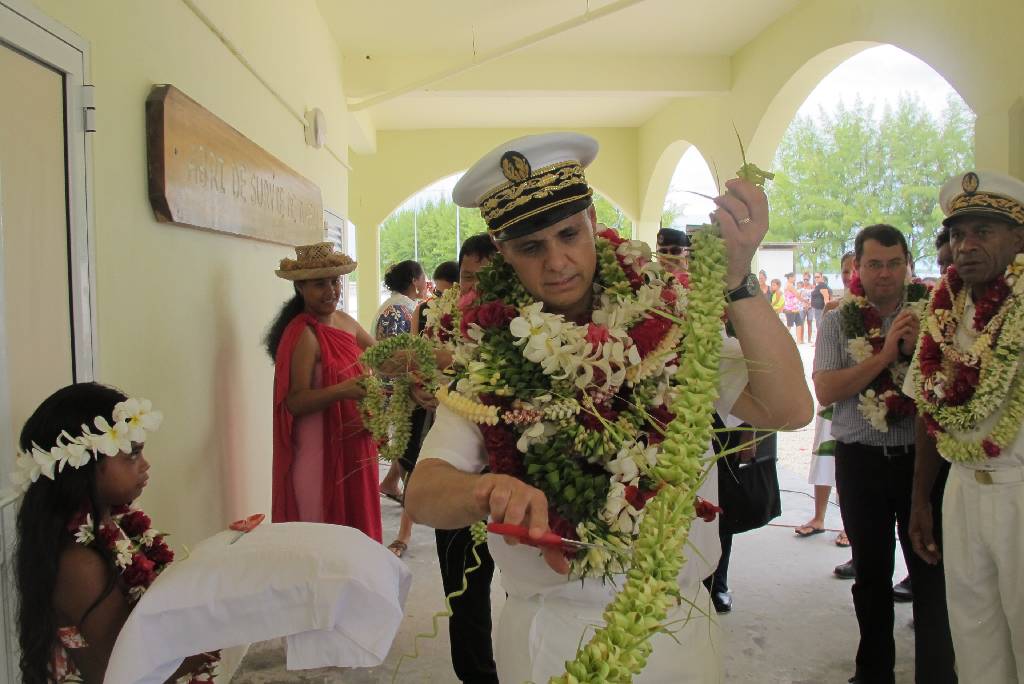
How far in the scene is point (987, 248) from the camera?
2543 millimetres

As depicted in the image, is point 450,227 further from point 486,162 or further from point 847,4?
point 486,162

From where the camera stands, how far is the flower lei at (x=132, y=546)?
1765 mm

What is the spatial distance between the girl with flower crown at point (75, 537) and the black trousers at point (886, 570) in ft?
8.34

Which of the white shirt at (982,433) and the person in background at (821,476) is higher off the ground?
the white shirt at (982,433)

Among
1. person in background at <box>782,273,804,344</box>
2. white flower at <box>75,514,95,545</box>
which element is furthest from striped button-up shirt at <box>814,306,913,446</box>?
person in background at <box>782,273,804,344</box>

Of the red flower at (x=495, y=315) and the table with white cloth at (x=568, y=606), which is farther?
the red flower at (x=495, y=315)

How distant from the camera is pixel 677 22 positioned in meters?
6.50

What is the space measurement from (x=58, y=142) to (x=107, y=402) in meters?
0.73

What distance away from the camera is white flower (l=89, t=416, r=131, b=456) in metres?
1.71

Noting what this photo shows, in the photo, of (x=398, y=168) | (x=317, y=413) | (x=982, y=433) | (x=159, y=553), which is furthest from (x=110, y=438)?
(x=398, y=168)

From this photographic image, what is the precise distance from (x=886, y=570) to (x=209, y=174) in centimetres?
305

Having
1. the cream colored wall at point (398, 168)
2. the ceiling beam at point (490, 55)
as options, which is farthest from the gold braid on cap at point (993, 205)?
the cream colored wall at point (398, 168)

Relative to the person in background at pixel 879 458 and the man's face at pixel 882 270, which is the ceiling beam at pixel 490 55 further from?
the person in background at pixel 879 458

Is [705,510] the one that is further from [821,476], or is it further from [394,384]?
[821,476]
